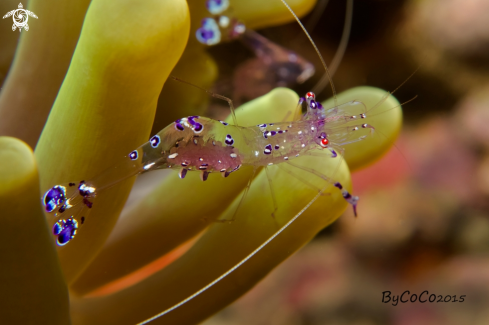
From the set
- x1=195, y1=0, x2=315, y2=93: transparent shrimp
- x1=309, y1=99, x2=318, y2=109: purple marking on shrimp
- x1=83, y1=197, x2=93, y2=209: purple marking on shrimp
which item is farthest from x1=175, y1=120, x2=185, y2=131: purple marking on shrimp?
x1=195, y1=0, x2=315, y2=93: transparent shrimp

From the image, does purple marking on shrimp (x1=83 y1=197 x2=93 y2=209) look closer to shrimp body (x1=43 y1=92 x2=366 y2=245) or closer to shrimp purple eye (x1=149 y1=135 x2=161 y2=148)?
shrimp body (x1=43 y1=92 x2=366 y2=245)

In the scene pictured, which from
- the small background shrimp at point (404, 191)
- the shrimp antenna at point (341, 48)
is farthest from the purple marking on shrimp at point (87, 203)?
the shrimp antenna at point (341, 48)

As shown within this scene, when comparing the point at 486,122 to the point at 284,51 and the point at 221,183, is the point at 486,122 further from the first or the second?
the point at 221,183

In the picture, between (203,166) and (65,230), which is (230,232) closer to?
(203,166)

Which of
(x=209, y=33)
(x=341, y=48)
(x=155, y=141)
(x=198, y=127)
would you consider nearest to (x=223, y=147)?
(x=198, y=127)

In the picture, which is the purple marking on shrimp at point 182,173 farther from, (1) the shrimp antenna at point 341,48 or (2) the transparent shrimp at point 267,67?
(1) the shrimp antenna at point 341,48

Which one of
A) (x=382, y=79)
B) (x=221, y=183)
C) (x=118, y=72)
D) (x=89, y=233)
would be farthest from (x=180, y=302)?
(x=382, y=79)
